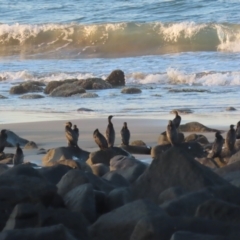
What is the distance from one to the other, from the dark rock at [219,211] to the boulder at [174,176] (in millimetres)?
898

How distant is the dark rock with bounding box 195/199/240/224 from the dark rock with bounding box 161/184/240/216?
0.24m

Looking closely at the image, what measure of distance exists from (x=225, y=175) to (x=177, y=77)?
44.8 feet

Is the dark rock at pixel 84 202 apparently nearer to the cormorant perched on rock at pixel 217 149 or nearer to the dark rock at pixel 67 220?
the dark rock at pixel 67 220

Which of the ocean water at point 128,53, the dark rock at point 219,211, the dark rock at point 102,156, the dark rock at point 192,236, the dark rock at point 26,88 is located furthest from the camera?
the dark rock at point 26,88

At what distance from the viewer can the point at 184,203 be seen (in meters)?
4.27

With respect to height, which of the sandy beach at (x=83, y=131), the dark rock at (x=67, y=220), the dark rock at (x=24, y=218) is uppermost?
the dark rock at (x=24, y=218)

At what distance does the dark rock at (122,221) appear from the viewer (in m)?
3.97

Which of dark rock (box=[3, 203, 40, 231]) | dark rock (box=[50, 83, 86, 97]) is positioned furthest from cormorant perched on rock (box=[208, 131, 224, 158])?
dark rock (box=[50, 83, 86, 97])

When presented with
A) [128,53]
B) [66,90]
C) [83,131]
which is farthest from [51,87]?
[128,53]

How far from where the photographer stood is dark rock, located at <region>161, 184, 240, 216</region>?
422 centimetres

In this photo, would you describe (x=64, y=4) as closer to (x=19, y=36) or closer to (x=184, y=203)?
(x=19, y=36)

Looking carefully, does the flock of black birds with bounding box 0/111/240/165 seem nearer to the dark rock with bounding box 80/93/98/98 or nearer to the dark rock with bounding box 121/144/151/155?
the dark rock with bounding box 121/144/151/155

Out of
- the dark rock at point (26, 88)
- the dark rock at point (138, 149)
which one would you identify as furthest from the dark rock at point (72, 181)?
the dark rock at point (26, 88)

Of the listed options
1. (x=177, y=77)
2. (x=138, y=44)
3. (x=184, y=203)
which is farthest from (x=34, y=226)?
(x=138, y=44)
